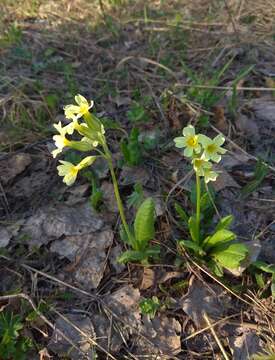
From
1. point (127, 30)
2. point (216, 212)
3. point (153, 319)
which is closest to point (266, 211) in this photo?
point (216, 212)

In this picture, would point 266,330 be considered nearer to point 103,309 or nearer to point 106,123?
point 103,309

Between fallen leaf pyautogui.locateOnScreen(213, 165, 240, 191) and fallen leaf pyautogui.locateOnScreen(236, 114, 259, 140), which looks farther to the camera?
fallen leaf pyautogui.locateOnScreen(236, 114, 259, 140)

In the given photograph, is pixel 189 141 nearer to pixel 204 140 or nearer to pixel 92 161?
pixel 204 140

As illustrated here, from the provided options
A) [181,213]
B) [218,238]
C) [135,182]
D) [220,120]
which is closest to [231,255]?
[218,238]

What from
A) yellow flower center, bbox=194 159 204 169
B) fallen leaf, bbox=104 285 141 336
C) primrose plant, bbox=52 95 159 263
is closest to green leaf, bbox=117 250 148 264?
primrose plant, bbox=52 95 159 263

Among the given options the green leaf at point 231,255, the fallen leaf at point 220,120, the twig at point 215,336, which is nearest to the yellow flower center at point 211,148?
the green leaf at point 231,255

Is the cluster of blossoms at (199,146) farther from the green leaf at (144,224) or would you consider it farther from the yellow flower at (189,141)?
the green leaf at (144,224)

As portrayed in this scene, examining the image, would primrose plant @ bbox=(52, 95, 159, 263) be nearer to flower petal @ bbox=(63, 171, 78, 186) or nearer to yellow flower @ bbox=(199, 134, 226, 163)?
flower petal @ bbox=(63, 171, 78, 186)
